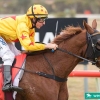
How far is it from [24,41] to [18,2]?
4240cm

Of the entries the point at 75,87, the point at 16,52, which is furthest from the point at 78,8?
the point at 16,52

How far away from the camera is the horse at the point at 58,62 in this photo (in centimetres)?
594

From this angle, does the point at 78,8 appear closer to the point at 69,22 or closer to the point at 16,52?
the point at 69,22

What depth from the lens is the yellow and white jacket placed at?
593 centimetres

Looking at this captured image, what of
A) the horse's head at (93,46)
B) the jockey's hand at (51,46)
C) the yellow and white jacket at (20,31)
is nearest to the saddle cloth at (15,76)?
the yellow and white jacket at (20,31)

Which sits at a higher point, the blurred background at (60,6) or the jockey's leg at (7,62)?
the blurred background at (60,6)

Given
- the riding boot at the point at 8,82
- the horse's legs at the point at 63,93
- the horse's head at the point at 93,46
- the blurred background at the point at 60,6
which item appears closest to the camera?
the riding boot at the point at 8,82

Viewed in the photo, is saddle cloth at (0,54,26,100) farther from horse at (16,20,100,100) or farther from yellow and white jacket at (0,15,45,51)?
yellow and white jacket at (0,15,45,51)

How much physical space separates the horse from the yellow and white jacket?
0.28 meters

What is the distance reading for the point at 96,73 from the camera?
7.73 m

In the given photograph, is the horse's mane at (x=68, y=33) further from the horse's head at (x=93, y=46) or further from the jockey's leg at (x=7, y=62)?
the jockey's leg at (x=7, y=62)

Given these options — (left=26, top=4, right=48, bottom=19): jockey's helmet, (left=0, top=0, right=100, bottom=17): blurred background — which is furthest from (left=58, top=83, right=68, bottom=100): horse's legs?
(left=0, top=0, right=100, bottom=17): blurred background

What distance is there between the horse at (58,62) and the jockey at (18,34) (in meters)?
0.17

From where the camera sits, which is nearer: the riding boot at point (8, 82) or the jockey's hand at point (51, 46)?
the riding boot at point (8, 82)
